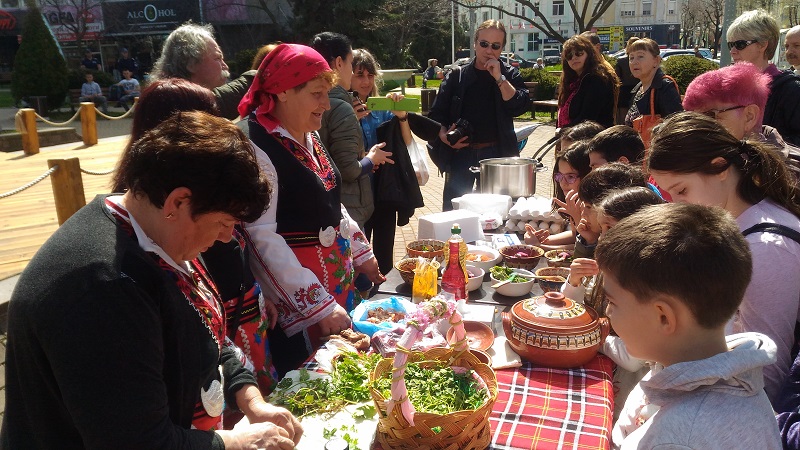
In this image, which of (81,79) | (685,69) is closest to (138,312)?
(685,69)

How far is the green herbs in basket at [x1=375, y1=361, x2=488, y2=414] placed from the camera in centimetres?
154

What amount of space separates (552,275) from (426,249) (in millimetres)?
673

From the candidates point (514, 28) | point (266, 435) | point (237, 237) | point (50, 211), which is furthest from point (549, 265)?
point (514, 28)

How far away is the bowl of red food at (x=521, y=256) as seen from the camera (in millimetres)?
2934

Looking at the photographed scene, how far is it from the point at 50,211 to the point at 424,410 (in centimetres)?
714

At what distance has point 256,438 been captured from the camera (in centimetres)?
142

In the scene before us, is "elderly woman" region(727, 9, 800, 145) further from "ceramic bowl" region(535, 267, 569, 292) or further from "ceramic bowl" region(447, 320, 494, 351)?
"ceramic bowl" region(447, 320, 494, 351)

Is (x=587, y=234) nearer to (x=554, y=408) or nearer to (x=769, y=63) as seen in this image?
(x=554, y=408)

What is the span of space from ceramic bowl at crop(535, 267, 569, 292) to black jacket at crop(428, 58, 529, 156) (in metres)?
2.34

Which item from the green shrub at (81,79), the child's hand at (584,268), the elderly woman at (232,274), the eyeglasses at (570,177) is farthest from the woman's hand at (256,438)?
the green shrub at (81,79)

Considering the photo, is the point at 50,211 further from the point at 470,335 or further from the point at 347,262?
the point at 470,335

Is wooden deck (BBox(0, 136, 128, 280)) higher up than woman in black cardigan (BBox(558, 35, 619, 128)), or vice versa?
woman in black cardigan (BBox(558, 35, 619, 128))

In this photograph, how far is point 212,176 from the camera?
1.29 meters

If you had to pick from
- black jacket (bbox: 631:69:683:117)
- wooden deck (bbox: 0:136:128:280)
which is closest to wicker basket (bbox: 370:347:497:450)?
wooden deck (bbox: 0:136:128:280)
